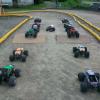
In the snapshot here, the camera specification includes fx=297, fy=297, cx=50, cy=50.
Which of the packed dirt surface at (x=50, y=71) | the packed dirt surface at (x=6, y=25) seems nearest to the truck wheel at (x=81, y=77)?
the packed dirt surface at (x=50, y=71)

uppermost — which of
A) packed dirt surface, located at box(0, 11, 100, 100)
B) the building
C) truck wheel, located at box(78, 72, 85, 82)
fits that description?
truck wheel, located at box(78, 72, 85, 82)

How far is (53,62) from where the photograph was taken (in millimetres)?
18719

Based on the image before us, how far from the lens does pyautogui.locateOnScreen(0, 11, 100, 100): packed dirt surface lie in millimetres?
13483

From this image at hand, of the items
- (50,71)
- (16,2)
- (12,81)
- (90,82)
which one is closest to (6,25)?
(50,71)

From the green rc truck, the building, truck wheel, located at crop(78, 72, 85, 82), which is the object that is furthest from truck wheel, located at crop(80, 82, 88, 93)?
the building

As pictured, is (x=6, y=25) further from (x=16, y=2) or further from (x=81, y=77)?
(x=16, y=2)

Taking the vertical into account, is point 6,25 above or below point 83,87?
below

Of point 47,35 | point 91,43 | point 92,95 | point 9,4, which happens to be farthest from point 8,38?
point 9,4

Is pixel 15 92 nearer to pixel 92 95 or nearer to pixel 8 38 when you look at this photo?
pixel 92 95

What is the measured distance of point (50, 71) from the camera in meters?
16.8

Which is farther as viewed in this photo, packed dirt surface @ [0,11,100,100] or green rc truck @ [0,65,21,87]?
green rc truck @ [0,65,21,87]

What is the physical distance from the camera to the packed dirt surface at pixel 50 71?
44.2 feet

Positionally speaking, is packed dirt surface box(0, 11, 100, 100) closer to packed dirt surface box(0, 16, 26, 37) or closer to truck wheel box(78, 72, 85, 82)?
truck wheel box(78, 72, 85, 82)

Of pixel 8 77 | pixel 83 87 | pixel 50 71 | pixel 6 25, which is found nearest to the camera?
pixel 83 87
